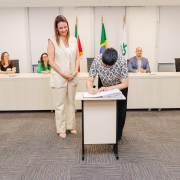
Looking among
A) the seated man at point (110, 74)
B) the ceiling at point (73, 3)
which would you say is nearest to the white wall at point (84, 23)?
the ceiling at point (73, 3)

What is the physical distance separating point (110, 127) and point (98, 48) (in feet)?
14.7

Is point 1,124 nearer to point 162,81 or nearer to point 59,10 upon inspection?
point 162,81

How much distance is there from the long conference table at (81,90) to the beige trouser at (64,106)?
105cm

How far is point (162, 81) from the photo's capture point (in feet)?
12.9

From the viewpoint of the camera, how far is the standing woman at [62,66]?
104 inches

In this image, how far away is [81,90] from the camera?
396cm

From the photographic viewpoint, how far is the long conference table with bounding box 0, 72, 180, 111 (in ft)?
12.8

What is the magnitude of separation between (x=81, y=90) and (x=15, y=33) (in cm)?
350

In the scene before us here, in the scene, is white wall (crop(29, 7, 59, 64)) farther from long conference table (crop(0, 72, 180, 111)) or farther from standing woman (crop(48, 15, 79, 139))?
standing woman (crop(48, 15, 79, 139))

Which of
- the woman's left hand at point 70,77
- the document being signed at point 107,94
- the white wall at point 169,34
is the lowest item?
the document being signed at point 107,94

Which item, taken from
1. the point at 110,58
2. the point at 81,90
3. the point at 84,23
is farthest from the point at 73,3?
the point at 110,58

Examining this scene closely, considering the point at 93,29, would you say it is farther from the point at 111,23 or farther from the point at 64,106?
the point at 64,106

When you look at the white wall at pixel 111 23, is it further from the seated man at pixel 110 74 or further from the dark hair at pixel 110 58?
the dark hair at pixel 110 58

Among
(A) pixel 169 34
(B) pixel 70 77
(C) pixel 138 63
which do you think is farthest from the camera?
(A) pixel 169 34
